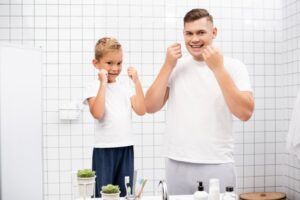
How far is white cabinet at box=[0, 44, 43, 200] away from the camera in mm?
2338

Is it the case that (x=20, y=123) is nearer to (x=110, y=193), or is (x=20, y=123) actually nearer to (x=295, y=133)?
(x=110, y=193)

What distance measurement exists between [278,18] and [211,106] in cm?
174

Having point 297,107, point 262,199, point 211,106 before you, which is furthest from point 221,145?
point 262,199

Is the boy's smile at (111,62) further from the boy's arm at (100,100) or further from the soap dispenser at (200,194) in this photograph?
the soap dispenser at (200,194)

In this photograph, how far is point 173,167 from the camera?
5.34ft

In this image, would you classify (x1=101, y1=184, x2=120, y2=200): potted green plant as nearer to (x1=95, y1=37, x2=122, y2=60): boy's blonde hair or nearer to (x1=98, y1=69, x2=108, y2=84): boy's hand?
(x1=98, y1=69, x2=108, y2=84): boy's hand

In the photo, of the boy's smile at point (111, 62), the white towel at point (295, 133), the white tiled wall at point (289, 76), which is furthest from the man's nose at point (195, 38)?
the white tiled wall at point (289, 76)

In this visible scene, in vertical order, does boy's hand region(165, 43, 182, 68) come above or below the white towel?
above

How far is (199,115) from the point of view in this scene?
1.59 m

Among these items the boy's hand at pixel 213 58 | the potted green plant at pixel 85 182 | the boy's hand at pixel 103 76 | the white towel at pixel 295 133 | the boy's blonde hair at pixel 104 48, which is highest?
the boy's blonde hair at pixel 104 48

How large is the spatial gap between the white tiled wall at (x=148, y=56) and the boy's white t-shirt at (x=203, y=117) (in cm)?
132

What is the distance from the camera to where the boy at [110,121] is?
6.14 feet

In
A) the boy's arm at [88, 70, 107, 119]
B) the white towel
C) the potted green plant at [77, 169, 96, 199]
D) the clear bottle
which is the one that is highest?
the boy's arm at [88, 70, 107, 119]

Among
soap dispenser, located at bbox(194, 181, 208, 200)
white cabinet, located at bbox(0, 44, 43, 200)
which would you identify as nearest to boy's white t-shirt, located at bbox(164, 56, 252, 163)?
soap dispenser, located at bbox(194, 181, 208, 200)
